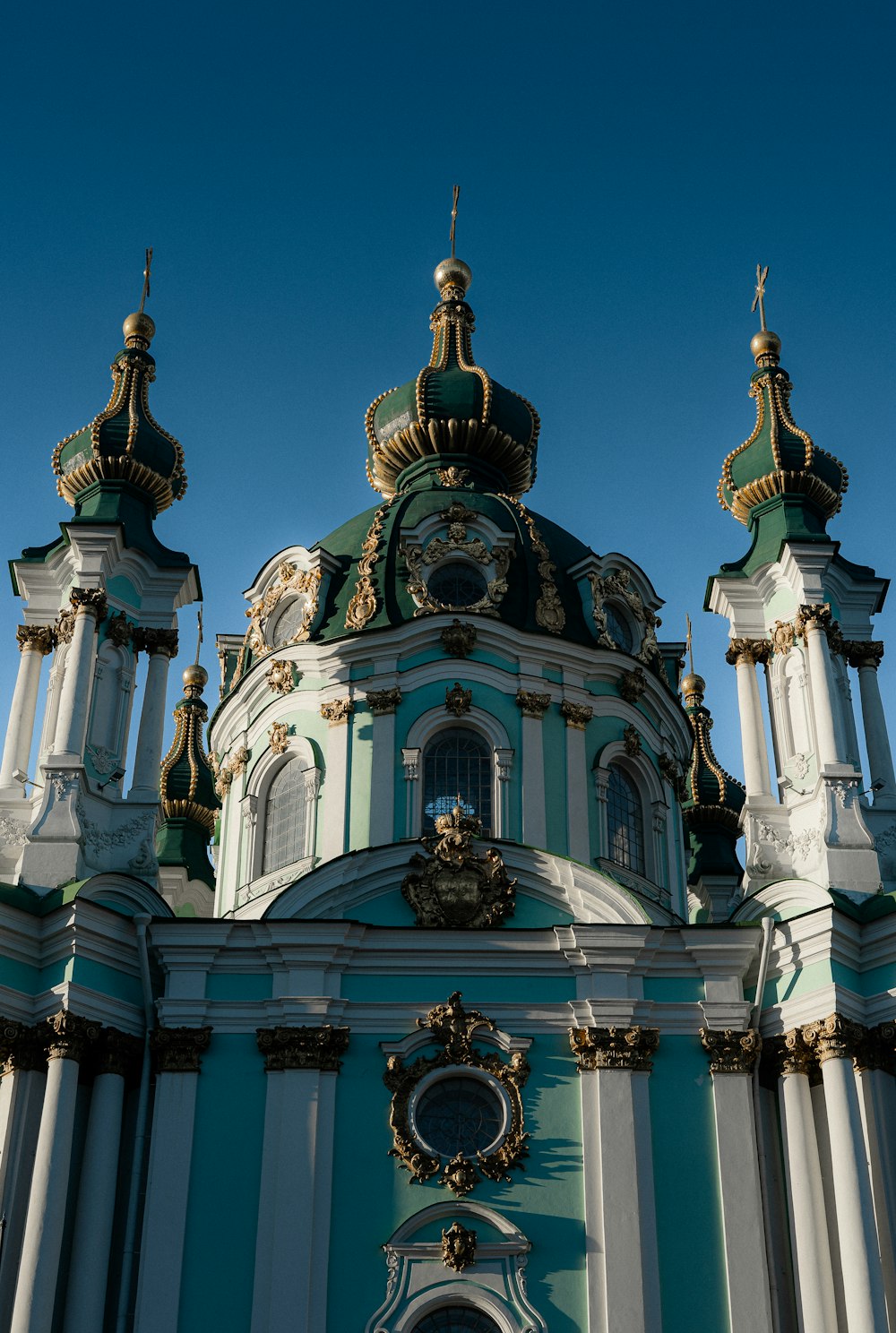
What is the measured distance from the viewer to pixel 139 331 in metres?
24.2

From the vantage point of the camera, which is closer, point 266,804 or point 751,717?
point 751,717

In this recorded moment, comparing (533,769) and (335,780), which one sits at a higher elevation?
(533,769)

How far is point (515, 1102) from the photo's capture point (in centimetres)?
1786

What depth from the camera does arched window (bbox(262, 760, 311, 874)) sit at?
22.2 meters

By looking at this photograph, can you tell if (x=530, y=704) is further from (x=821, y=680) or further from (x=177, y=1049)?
(x=177, y=1049)

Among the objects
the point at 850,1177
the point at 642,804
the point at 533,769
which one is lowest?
the point at 850,1177

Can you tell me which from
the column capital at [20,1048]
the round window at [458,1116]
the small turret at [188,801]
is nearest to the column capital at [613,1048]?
the round window at [458,1116]

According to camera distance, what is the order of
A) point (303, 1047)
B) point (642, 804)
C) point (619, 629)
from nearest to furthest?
1. point (303, 1047)
2. point (642, 804)
3. point (619, 629)

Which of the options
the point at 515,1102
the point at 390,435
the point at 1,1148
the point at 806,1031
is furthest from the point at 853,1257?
the point at 390,435

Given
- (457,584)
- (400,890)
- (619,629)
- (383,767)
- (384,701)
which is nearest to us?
(400,890)

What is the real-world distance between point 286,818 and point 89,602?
3.94 m

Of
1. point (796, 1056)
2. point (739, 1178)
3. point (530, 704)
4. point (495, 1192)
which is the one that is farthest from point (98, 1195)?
point (530, 704)

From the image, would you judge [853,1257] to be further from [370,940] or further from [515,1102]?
[370,940]

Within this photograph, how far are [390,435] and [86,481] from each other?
6231 mm
